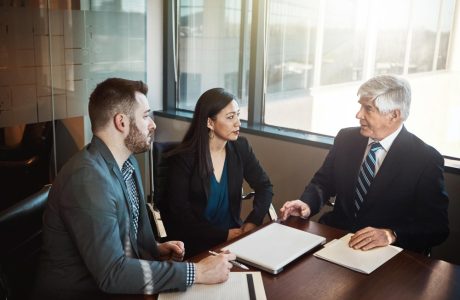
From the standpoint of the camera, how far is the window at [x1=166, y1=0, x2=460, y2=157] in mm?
2904

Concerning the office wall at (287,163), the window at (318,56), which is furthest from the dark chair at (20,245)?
the window at (318,56)

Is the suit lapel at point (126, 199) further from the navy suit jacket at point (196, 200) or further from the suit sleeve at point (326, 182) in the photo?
the suit sleeve at point (326, 182)

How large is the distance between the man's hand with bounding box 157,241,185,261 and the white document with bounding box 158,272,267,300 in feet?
1.52

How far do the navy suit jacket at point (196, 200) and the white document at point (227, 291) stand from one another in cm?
92

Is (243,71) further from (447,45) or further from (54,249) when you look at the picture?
(54,249)

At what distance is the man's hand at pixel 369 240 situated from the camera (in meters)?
1.79

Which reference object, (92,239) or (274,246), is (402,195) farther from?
(92,239)

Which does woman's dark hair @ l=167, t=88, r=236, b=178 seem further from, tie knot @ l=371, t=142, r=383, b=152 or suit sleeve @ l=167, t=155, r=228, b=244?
tie knot @ l=371, t=142, r=383, b=152

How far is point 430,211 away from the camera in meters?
2.11

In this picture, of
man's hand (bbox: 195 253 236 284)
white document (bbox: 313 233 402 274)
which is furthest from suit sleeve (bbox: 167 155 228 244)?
man's hand (bbox: 195 253 236 284)

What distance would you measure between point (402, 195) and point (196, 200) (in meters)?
1.05

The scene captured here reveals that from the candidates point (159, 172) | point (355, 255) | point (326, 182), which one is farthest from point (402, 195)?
point (159, 172)

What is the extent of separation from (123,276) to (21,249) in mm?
375

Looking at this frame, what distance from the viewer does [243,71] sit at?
3.91 metres
